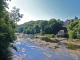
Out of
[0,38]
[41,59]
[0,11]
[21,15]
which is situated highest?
[21,15]

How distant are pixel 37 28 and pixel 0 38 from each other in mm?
112112

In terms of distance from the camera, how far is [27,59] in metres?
27.5

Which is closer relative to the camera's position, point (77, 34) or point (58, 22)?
point (77, 34)

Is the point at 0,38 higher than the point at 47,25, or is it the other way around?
the point at 47,25

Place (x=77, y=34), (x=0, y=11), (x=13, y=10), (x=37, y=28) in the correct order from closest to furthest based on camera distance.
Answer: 1. (x=0, y=11)
2. (x=13, y=10)
3. (x=77, y=34)
4. (x=37, y=28)

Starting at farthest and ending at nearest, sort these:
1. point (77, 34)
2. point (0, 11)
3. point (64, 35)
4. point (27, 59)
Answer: point (64, 35) < point (77, 34) < point (27, 59) < point (0, 11)

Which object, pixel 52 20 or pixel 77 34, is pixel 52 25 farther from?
pixel 77 34

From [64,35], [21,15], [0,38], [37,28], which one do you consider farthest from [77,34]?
[37,28]

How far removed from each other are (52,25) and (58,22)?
23.3 feet

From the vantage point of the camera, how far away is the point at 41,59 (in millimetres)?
27625

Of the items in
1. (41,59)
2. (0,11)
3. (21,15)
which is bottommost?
(41,59)

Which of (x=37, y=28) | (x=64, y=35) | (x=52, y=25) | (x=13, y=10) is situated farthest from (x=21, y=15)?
(x=37, y=28)

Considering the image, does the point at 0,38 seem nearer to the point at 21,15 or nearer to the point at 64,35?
the point at 21,15

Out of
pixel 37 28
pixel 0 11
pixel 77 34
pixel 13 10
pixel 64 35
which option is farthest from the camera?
pixel 37 28
